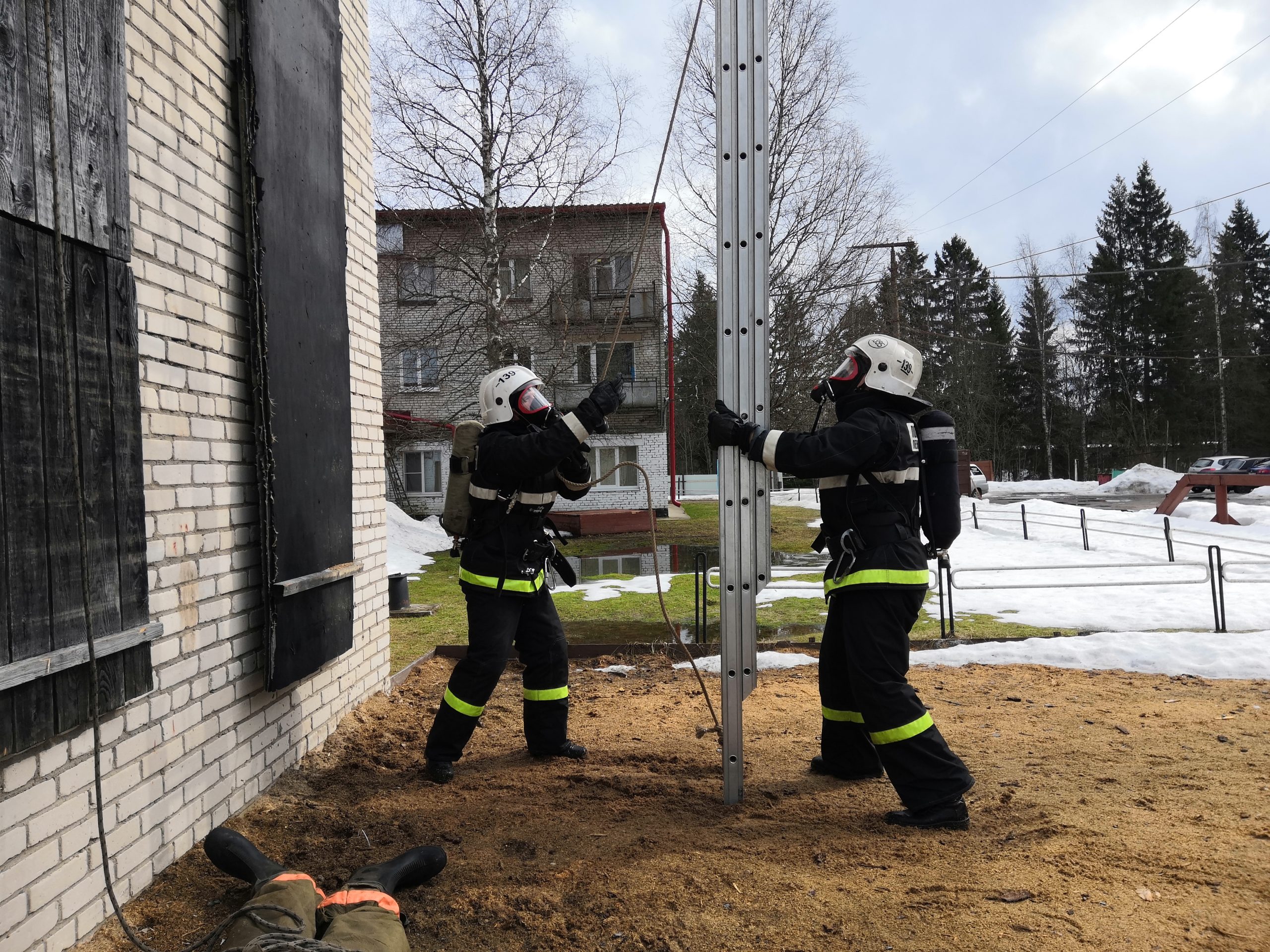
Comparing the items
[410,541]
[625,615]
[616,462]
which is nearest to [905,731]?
[625,615]

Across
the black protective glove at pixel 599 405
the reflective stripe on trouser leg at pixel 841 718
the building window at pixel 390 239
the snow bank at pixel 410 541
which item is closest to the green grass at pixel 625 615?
the snow bank at pixel 410 541

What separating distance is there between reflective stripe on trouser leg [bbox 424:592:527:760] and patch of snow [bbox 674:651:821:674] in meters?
2.74

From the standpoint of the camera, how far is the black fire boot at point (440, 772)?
422 cm

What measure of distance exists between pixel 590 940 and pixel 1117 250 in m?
55.4

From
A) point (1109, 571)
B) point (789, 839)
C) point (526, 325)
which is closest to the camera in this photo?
point (789, 839)

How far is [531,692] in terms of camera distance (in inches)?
181

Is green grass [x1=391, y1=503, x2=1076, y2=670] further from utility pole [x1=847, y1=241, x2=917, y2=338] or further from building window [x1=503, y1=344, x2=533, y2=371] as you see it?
utility pole [x1=847, y1=241, x2=917, y2=338]

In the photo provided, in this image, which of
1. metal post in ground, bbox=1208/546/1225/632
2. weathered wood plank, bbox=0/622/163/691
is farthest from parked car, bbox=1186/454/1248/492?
weathered wood plank, bbox=0/622/163/691

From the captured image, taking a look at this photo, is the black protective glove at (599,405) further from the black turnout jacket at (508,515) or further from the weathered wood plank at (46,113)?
the weathered wood plank at (46,113)

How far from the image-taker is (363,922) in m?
2.53

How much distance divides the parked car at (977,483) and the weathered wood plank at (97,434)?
2611 centimetres

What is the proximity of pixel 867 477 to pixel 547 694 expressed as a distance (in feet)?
6.89

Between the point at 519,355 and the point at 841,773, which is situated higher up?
the point at 519,355

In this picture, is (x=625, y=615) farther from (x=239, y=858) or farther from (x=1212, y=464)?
(x=1212, y=464)
